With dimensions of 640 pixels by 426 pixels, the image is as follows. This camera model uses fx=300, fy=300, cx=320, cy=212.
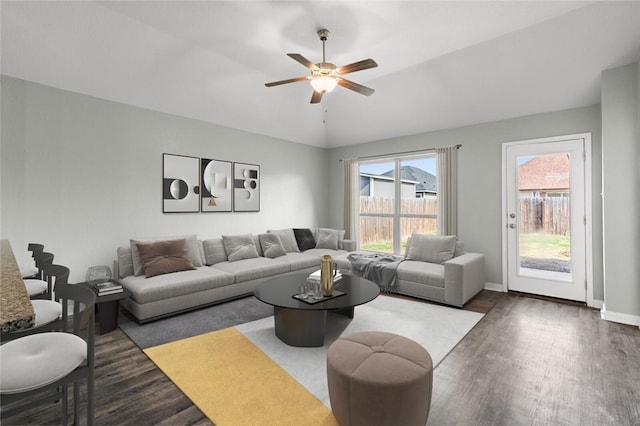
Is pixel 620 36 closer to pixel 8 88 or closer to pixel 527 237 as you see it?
pixel 527 237

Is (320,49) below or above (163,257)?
above

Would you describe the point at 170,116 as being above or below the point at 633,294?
above

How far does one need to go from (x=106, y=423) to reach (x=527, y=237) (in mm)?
5163

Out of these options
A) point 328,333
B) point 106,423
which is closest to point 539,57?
point 328,333

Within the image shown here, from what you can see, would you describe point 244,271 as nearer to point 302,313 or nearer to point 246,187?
point 302,313

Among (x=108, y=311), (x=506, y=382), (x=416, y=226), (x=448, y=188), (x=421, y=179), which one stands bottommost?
(x=506, y=382)

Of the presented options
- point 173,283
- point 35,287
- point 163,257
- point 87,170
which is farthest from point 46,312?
point 87,170

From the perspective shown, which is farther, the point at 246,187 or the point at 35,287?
the point at 246,187

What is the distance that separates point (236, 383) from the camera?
2188mm

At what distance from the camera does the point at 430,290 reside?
406 cm

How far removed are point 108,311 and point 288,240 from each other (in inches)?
121

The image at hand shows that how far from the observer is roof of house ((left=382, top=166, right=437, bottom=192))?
5578 mm

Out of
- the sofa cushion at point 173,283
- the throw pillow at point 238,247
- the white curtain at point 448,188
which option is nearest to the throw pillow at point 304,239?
the throw pillow at point 238,247

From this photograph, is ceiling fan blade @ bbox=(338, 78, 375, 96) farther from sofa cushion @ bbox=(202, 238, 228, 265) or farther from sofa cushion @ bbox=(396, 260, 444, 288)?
sofa cushion @ bbox=(202, 238, 228, 265)
